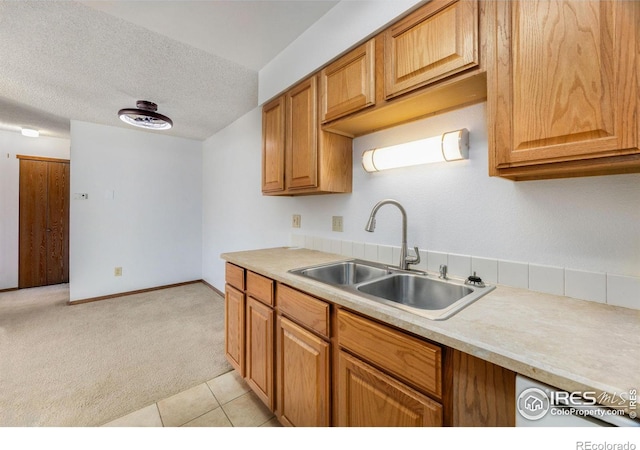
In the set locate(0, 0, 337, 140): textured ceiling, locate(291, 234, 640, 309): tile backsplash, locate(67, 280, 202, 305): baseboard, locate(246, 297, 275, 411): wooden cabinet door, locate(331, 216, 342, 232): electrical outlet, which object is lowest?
locate(67, 280, 202, 305): baseboard

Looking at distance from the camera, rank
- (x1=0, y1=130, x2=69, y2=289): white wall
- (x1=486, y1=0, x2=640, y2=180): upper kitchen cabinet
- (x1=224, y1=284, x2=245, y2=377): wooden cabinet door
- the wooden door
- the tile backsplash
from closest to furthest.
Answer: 1. (x1=486, y1=0, x2=640, y2=180): upper kitchen cabinet
2. the tile backsplash
3. (x1=224, y1=284, x2=245, y2=377): wooden cabinet door
4. (x1=0, y1=130, x2=69, y2=289): white wall
5. the wooden door

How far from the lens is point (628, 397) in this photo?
496mm

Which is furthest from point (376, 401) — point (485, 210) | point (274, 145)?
point (274, 145)

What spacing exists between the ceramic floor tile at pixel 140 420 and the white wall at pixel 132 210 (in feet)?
8.78

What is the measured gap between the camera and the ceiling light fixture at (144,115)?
2562 millimetres

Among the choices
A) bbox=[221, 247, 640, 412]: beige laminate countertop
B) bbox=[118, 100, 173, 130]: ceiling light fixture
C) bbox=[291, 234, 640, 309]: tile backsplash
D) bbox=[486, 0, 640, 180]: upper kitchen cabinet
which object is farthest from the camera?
bbox=[118, 100, 173, 130]: ceiling light fixture

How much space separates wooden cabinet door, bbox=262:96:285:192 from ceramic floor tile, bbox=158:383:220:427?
1492mm

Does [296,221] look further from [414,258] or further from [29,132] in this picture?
[29,132]

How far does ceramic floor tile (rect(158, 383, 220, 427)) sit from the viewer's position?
1.52 m

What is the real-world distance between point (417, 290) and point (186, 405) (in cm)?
157

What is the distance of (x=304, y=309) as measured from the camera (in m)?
1.25

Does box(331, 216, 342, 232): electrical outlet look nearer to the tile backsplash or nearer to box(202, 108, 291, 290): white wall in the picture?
the tile backsplash

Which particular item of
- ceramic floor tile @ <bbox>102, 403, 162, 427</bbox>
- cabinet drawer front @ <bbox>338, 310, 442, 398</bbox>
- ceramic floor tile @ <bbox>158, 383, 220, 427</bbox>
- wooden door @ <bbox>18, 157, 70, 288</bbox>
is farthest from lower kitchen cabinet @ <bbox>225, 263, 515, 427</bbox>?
wooden door @ <bbox>18, 157, 70, 288</bbox>
